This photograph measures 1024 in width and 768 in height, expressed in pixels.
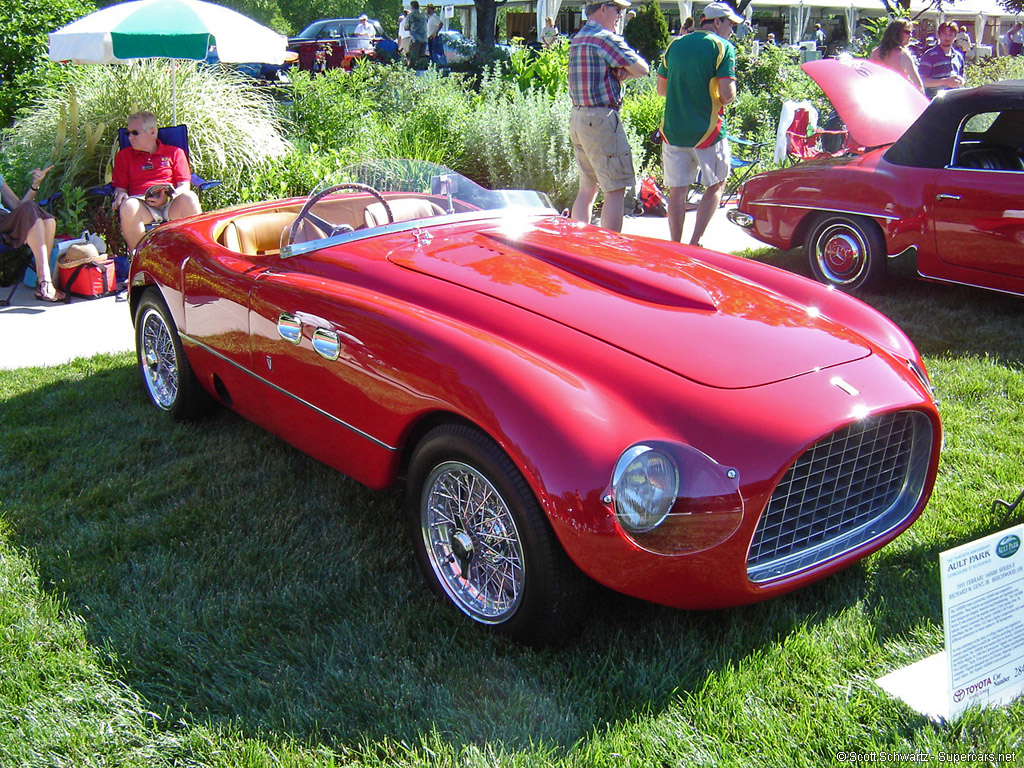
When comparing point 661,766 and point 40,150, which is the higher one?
point 40,150

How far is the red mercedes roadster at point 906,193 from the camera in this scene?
552 cm

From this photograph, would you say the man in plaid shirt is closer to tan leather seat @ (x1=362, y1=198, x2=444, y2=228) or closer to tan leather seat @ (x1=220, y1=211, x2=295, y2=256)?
tan leather seat @ (x1=220, y1=211, x2=295, y2=256)

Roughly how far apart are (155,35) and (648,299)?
18.9 feet

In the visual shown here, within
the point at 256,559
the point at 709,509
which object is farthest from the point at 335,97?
the point at 709,509

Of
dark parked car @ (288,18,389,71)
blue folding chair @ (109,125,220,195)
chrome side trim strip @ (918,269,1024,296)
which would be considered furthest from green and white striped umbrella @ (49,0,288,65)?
dark parked car @ (288,18,389,71)

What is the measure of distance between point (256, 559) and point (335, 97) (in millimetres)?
7525

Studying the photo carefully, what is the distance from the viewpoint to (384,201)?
3.88 m

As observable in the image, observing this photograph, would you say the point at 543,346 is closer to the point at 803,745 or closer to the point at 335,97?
the point at 803,745

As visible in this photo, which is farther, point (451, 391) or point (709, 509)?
point (451, 391)

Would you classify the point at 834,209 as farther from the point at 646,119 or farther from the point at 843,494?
the point at 646,119

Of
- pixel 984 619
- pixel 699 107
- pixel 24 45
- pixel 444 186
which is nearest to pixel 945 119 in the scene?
pixel 699 107

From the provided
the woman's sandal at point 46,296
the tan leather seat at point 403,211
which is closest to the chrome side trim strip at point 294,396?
the tan leather seat at point 403,211

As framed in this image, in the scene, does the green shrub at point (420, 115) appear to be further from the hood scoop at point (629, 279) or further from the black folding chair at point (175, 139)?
the hood scoop at point (629, 279)

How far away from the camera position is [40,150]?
8109mm
